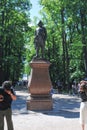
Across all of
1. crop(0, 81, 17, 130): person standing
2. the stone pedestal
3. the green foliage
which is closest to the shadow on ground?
the stone pedestal

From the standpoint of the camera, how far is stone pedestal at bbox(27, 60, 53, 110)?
18.4 meters

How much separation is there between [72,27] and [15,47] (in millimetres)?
10985

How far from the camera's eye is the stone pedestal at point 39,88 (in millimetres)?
18359

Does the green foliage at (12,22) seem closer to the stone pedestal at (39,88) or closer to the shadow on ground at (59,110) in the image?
the shadow on ground at (59,110)

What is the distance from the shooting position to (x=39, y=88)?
18.6m

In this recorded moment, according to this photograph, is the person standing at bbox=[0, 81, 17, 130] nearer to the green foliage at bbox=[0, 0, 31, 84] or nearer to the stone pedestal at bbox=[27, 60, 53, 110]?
the stone pedestal at bbox=[27, 60, 53, 110]

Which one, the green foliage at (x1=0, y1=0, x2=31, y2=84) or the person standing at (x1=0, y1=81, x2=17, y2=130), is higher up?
the green foliage at (x1=0, y1=0, x2=31, y2=84)

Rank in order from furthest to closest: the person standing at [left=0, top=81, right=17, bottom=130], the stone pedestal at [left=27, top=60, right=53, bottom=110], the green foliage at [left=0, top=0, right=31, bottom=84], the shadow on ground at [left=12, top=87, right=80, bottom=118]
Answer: the green foliage at [left=0, top=0, right=31, bottom=84]
the stone pedestal at [left=27, top=60, right=53, bottom=110]
the shadow on ground at [left=12, top=87, right=80, bottom=118]
the person standing at [left=0, top=81, right=17, bottom=130]

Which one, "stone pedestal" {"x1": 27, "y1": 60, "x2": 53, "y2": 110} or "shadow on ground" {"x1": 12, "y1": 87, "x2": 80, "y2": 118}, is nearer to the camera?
"shadow on ground" {"x1": 12, "y1": 87, "x2": 80, "y2": 118}

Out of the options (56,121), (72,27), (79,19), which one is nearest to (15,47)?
(72,27)

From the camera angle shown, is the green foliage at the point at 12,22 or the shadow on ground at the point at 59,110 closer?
the shadow on ground at the point at 59,110

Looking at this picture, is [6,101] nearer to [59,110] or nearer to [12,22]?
[59,110]

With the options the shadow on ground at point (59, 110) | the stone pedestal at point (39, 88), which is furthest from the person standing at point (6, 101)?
the stone pedestal at point (39, 88)

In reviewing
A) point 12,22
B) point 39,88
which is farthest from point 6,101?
point 12,22
